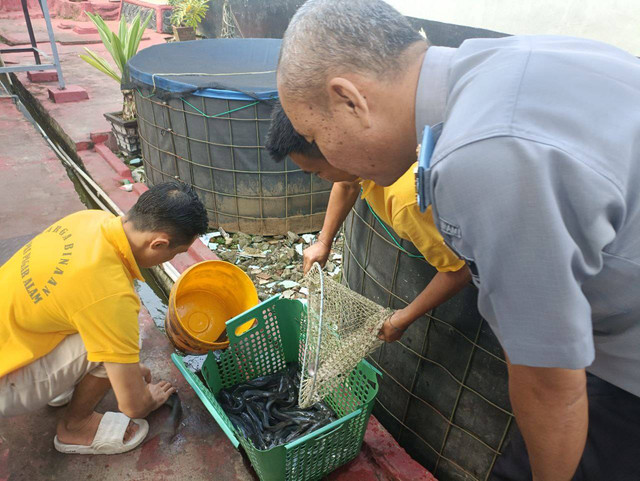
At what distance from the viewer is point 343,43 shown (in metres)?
1.04

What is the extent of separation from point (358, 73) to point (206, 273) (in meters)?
2.25

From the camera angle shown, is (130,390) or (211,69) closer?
(130,390)

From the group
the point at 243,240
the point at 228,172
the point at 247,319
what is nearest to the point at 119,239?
the point at 247,319

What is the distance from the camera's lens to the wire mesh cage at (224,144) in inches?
170

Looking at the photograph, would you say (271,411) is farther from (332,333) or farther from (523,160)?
(523,160)

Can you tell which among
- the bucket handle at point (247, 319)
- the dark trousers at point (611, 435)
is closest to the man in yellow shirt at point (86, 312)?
the bucket handle at point (247, 319)

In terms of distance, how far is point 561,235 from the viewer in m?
0.79

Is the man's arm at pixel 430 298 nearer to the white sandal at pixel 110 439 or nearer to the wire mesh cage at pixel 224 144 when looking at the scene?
the white sandal at pixel 110 439

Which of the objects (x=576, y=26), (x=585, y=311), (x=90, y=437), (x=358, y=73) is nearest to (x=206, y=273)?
(x=90, y=437)

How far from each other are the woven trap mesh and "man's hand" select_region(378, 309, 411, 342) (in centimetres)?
3

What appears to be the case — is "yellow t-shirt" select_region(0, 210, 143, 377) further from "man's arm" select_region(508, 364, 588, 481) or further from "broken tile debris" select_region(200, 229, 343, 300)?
"broken tile debris" select_region(200, 229, 343, 300)

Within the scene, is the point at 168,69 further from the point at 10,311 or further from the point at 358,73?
the point at 358,73

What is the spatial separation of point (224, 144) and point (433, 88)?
12.1 feet

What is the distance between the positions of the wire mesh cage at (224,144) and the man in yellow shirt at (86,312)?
221cm
